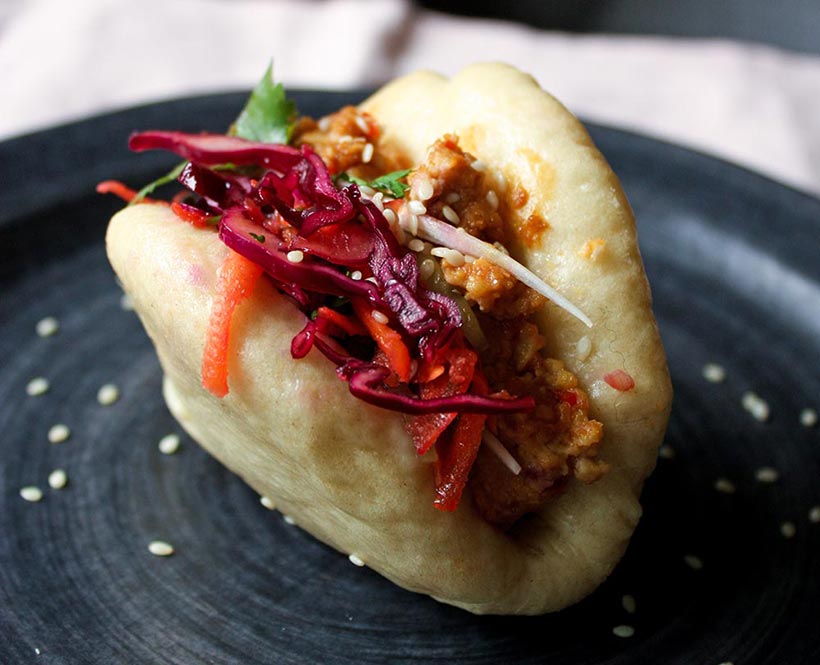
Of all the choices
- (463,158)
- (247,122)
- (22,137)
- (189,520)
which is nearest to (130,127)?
(22,137)

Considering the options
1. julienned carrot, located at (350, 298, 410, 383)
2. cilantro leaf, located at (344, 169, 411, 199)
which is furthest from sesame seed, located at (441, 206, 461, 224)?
julienned carrot, located at (350, 298, 410, 383)

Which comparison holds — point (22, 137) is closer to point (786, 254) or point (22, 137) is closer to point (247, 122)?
point (247, 122)

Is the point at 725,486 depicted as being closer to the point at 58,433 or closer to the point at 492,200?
the point at 492,200

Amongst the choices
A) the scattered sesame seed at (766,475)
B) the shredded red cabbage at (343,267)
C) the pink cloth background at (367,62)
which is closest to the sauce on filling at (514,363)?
the shredded red cabbage at (343,267)

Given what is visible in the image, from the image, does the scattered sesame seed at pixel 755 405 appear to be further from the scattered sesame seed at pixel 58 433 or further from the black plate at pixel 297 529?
the scattered sesame seed at pixel 58 433

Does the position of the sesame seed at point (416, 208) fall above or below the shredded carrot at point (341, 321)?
above

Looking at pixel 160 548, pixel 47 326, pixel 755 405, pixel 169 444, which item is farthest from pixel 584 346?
pixel 47 326
